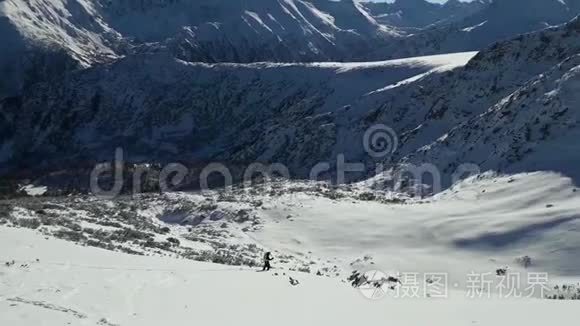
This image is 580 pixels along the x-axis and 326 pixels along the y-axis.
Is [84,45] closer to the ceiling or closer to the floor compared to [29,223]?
closer to the ceiling

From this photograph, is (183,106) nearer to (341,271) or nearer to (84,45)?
(84,45)

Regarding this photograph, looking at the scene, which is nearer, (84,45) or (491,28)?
(491,28)

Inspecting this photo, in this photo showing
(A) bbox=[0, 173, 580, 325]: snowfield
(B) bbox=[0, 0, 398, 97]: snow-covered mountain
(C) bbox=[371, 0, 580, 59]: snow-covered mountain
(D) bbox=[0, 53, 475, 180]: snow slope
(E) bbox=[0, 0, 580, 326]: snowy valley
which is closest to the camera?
(A) bbox=[0, 173, 580, 325]: snowfield

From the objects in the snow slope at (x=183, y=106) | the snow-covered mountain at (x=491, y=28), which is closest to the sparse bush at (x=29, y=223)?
the snow slope at (x=183, y=106)

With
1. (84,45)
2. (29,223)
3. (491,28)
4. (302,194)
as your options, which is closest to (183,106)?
(302,194)

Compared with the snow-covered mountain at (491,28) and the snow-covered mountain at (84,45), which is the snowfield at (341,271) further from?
the snow-covered mountain at (84,45)

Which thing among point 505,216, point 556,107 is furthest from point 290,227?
point 556,107

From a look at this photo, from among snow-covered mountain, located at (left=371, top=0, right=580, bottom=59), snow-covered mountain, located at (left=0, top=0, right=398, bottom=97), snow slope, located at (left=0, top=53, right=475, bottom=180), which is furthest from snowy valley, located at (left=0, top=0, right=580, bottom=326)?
snow-covered mountain, located at (left=371, top=0, right=580, bottom=59)

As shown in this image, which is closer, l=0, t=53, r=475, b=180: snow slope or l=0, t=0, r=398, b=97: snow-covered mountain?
l=0, t=53, r=475, b=180: snow slope

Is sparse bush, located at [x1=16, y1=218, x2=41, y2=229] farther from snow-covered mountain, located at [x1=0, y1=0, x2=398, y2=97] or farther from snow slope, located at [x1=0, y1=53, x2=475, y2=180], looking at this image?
snow-covered mountain, located at [x1=0, y1=0, x2=398, y2=97]
